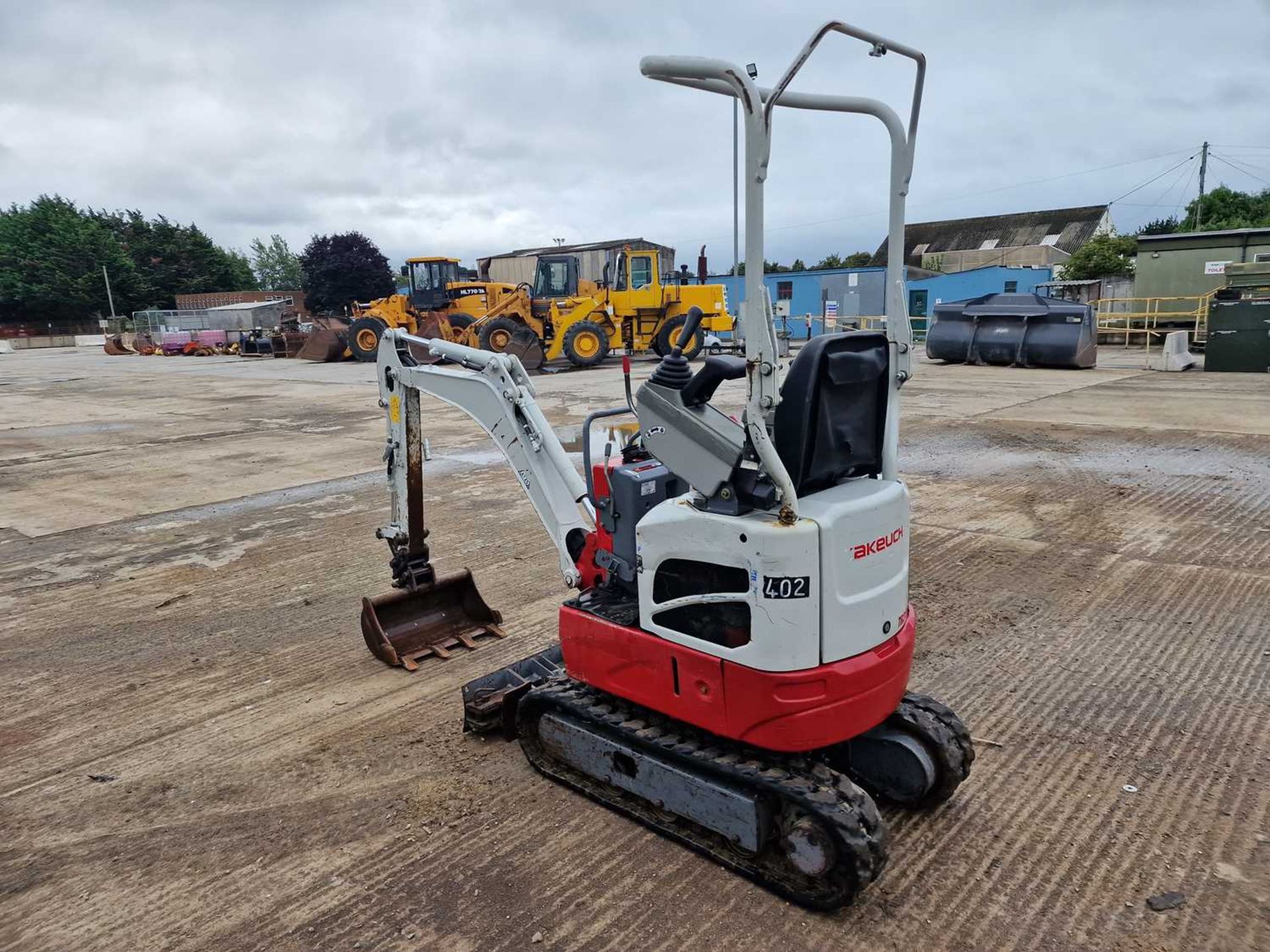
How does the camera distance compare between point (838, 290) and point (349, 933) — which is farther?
point (838, 290)

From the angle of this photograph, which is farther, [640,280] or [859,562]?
[640,280]

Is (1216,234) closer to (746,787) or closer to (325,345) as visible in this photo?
(325,345)

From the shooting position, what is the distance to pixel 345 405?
15.7 metres

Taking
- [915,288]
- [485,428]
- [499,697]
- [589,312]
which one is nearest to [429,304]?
[589,312]

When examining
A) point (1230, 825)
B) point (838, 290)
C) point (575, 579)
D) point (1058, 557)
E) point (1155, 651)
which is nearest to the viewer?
point (1230, 825)

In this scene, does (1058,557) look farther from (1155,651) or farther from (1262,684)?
(1262,684)

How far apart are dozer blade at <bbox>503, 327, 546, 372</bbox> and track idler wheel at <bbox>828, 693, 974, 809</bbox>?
61.2ft

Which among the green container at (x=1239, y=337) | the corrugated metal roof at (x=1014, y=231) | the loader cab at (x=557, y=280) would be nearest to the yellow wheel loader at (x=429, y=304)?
the loader cab at (x=557, y=280)

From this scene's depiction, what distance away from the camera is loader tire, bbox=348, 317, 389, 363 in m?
25.0

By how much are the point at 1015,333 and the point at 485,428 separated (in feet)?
57.4

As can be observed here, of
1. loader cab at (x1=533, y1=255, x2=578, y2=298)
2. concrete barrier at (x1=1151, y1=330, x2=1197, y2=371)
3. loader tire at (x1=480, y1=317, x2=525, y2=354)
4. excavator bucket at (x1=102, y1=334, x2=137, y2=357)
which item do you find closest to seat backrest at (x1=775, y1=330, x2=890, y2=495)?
concrete barrier at (x1=1151, y1=330, x2=1197, y2=371)

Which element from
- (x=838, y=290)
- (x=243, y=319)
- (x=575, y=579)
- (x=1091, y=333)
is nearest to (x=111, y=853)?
(x=575, y=579)

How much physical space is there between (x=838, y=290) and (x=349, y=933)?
3145 centimetres

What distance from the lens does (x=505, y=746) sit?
12.3 feet
